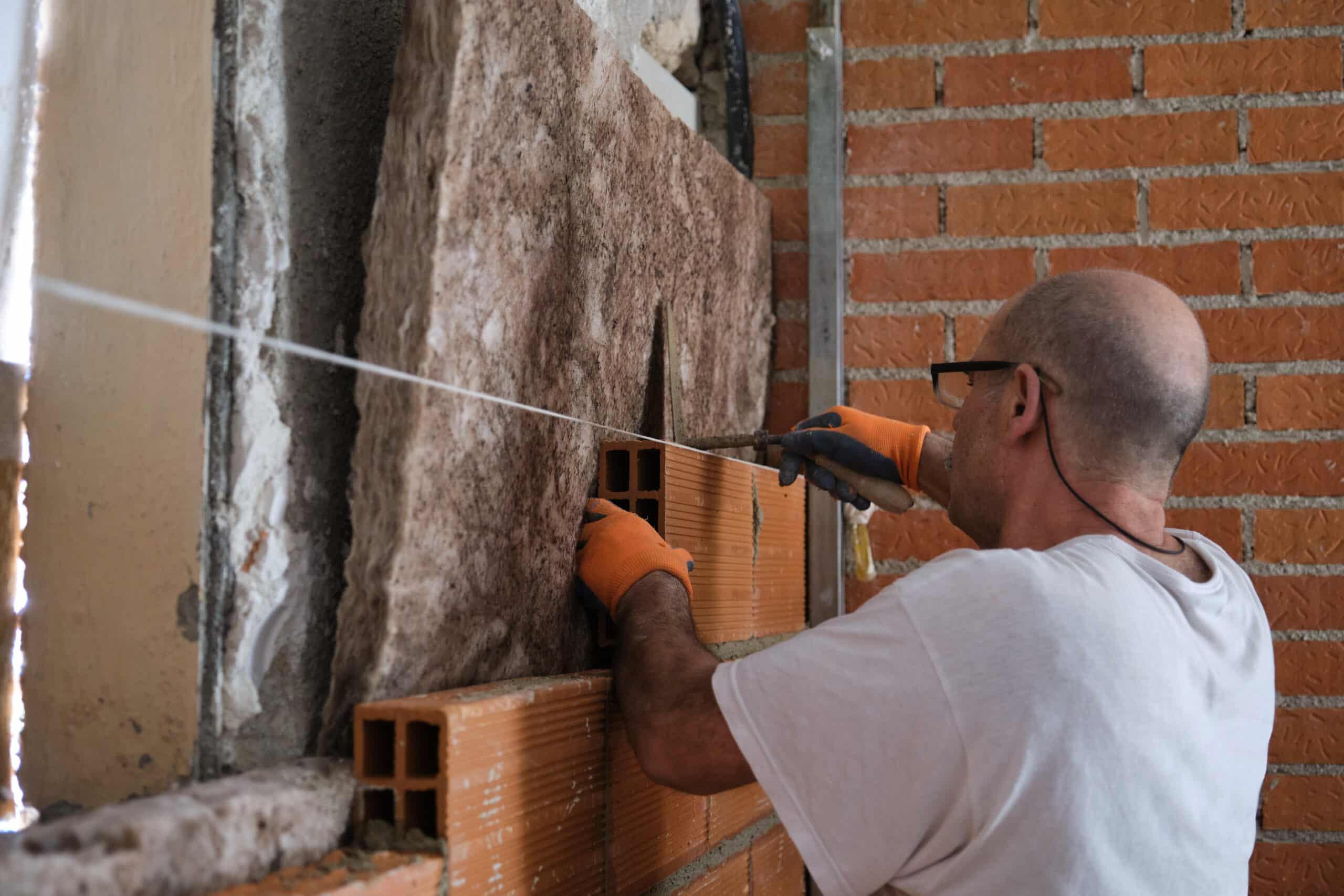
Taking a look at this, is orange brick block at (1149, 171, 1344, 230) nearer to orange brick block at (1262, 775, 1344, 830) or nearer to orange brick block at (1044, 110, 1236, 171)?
orange brick block at (1044, 110, 1236, 171)

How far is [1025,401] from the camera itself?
1.41 meters

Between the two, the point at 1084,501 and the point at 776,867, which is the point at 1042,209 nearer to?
the point at 1084,501

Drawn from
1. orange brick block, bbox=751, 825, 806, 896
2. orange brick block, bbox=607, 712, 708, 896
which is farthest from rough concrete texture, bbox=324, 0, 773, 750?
orange brick block, bbox=751, 825, 806, 896

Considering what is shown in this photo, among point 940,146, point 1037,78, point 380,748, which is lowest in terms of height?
point 380,748

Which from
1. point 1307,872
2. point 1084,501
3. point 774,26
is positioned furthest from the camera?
point 774,26

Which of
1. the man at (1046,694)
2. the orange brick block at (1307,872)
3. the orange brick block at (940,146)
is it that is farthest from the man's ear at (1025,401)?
the orange brick block at (1307,872)

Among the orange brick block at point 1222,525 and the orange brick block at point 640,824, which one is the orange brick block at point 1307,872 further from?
the orange brick block at point 640,824

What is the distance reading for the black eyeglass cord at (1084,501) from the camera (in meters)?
1.34

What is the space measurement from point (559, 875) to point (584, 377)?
59 centimetres

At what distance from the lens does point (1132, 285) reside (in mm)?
1388

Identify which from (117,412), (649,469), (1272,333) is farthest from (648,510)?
(1272,333)

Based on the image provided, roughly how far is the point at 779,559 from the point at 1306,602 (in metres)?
1.03

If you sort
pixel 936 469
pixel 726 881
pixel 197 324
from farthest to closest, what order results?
pixel 936 469, pixel 726 881, pixel 197 324

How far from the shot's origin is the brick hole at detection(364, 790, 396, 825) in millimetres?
1042
